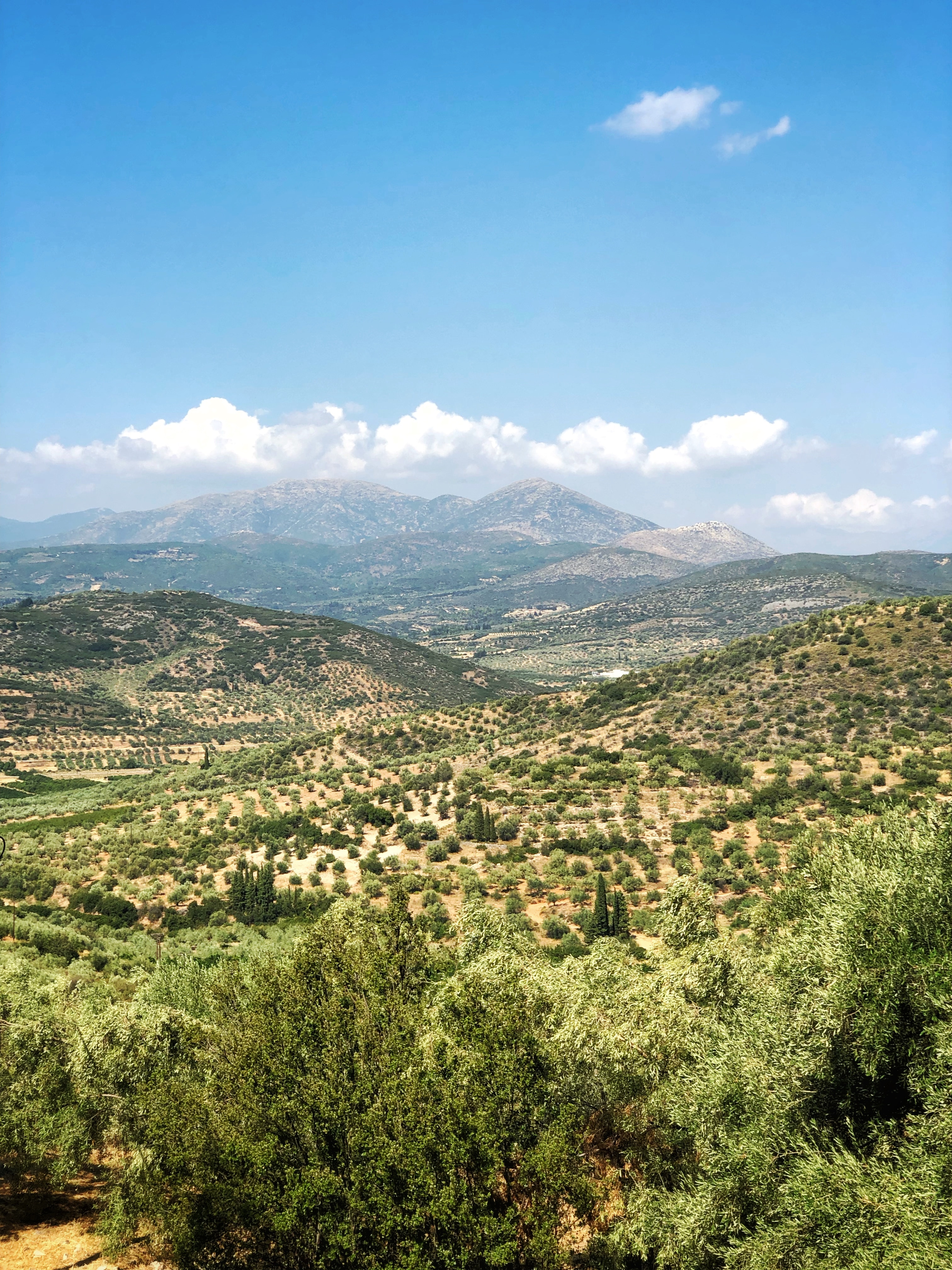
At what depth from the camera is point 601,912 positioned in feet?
149

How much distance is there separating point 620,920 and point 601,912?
1312 mm

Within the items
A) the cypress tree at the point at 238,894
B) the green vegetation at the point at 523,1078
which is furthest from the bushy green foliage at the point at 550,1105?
the cypress tree at the point at 238,894

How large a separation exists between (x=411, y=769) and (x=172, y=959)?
5011 centimetres

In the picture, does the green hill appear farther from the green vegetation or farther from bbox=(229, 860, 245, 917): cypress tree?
the green vegetation

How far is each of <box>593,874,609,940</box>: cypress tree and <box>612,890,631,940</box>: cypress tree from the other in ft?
1.88

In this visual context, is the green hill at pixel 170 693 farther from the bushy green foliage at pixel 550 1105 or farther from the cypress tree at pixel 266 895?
the bushy green foliage at pixel 550 1105

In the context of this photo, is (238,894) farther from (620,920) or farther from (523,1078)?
(523,1078)

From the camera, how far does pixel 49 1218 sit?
2197 cm

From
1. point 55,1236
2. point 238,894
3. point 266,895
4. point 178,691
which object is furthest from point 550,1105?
point 178,691

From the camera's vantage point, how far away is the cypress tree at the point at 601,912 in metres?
44.2

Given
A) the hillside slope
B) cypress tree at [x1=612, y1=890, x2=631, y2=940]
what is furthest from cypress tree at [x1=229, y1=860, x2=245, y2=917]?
the hillside slope

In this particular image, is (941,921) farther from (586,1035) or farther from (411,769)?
(411,769)

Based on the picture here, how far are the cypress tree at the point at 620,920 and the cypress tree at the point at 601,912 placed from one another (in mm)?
573

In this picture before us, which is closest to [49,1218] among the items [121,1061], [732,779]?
[121,1061]
